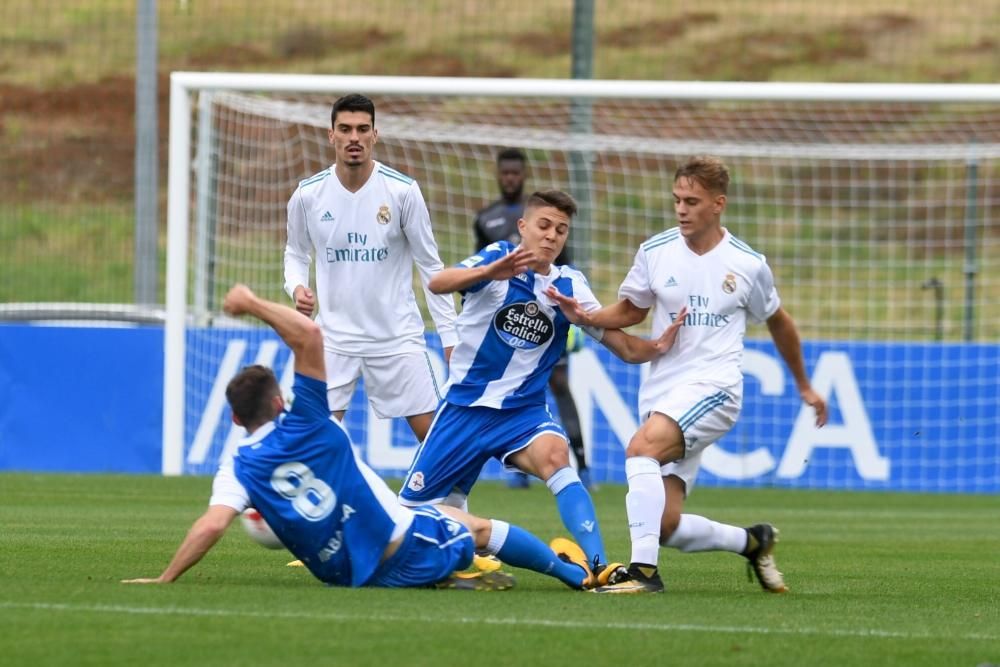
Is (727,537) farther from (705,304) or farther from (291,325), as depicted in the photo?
(291,325)

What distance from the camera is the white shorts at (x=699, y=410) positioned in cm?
748

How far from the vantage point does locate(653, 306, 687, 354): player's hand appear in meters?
7.61

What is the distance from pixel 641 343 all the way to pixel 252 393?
Result: 1.95 meters

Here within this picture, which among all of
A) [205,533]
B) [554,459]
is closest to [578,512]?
[554,459]

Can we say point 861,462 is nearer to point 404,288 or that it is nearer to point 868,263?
point 404,288

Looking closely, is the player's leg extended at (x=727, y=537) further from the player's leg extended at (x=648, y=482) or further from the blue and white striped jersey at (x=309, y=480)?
the blue and white striped jersey at (x=309, y=480)

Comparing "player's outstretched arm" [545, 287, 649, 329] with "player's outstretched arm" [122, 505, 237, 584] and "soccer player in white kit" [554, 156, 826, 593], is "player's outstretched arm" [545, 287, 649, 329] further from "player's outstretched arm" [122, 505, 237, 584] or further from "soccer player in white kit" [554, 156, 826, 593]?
"player's outstretched arm" [122, 505, 237, 584]

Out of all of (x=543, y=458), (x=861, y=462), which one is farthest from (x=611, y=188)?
(x=543, y=458)

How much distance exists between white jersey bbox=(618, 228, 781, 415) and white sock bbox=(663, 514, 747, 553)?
52 cm

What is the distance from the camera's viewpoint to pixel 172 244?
1488 centimetres

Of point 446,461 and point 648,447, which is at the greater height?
point 648,447

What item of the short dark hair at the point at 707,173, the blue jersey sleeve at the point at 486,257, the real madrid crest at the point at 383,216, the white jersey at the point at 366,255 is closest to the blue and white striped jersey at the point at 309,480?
the blue jersey sleeve at the point at 486,257

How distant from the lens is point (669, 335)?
25.0 feet

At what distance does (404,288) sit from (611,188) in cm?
1100
